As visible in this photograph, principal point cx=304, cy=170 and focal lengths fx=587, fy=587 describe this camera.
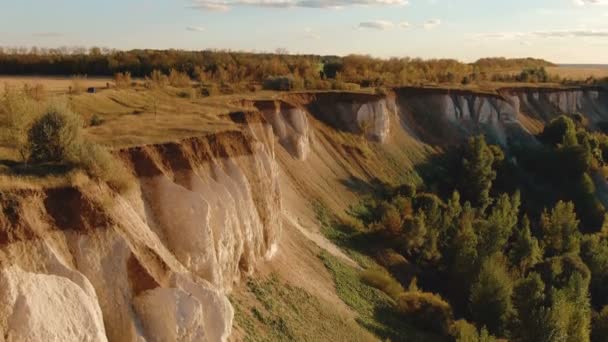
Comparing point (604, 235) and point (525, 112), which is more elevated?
point (525, 112)

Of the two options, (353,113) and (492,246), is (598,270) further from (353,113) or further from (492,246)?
(353,113)

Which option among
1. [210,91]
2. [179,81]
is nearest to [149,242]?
[210,91]

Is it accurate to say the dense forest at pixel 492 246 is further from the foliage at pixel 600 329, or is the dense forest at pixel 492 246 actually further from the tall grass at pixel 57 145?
the tall grass at pixel 57 145

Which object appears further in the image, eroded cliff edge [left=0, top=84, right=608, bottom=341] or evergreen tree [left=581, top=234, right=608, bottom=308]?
evergreen tree [left=581, top=234, right=608, bottom=308]

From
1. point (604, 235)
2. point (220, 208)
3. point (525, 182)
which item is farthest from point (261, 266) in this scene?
point (525, 182)

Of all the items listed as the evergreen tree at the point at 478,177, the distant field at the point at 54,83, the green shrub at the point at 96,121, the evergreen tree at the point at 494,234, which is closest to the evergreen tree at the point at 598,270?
the evergreen tree at the point at 494,234

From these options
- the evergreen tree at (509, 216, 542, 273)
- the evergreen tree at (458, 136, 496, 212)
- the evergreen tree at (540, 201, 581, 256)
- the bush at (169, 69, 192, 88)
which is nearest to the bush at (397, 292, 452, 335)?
the evergreen tree at (509, 216, 542, 273)

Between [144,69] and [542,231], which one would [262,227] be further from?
[144,69]

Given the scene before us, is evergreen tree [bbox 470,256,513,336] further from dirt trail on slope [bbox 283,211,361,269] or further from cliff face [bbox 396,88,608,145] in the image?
cliff face [bbox 396,88,608,145]
